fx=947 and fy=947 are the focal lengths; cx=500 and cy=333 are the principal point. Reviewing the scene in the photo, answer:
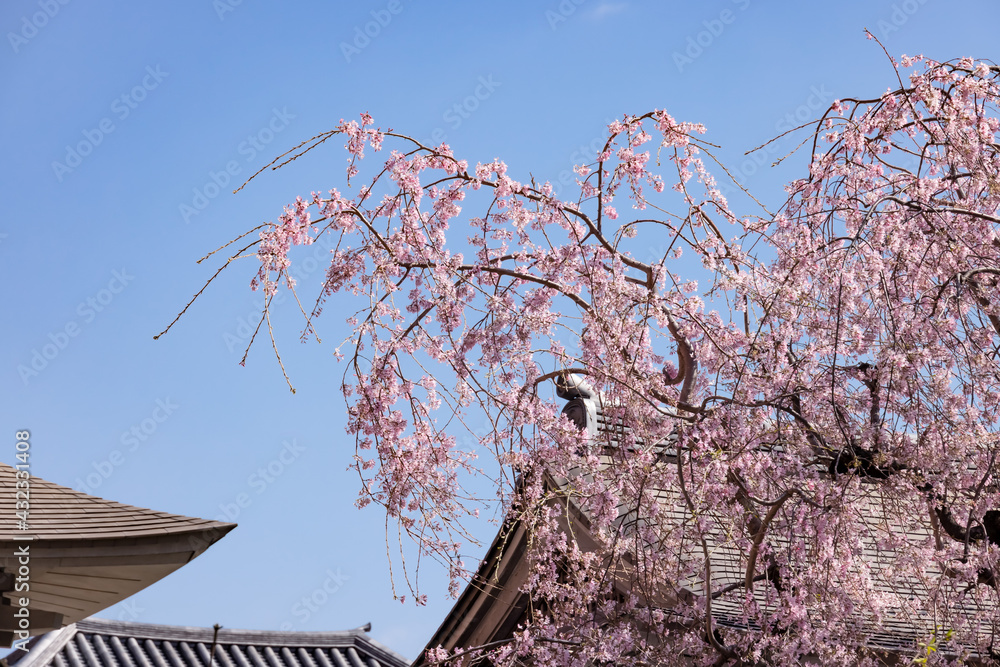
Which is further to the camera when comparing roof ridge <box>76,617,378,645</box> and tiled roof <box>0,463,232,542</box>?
roof ridge <box>76,617,378,645</box>

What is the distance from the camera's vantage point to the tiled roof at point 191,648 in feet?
39.9

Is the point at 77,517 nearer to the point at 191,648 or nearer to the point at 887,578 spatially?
the point at 887,578

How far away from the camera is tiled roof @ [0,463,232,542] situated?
223 inches

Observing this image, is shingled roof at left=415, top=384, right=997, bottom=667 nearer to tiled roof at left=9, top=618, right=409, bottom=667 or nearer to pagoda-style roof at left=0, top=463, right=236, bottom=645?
pagoda-style roof at left=0, top=463, right=236, bottom=645

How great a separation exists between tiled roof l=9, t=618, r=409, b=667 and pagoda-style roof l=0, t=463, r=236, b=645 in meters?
6.29

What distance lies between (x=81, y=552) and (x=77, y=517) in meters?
0.51

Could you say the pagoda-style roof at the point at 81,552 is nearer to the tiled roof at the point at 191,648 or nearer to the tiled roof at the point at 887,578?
the tiled roof at the point at 887,578

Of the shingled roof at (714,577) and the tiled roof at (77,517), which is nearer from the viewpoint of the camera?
the tiled roof at (77,517)

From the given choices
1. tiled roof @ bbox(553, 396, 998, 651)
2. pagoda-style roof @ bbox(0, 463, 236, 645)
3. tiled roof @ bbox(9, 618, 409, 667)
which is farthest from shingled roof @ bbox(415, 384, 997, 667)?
tiled roof @ bbox(9, 618, 409, 667)

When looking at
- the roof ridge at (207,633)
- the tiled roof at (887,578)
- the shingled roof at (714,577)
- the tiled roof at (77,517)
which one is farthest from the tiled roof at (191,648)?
the tiled roof at (887,578)

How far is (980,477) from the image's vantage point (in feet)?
18.0

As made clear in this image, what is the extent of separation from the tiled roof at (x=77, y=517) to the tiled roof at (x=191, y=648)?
20.0ft

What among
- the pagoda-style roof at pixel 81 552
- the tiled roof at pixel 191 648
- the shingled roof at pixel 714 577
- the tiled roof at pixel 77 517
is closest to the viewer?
the pagoda-style roof at pixel 81 552

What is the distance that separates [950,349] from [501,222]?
2785 millimetres
